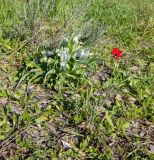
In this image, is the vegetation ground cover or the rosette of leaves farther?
the rosette of leaves

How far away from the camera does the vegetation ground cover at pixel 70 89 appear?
2785 mm

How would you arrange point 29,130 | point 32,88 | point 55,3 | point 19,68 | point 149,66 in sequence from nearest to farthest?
point 29,130 < point 32,88 < point 19,68 < point 149,66 < point 55,3

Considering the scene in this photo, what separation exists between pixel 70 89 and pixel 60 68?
213 millimetres

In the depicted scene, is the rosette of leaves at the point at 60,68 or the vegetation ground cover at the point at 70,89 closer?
the vegetation ground cover at the point at 70,89

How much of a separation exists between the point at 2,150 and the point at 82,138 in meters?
0.60

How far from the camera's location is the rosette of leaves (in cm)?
324

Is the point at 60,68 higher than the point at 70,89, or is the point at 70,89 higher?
the point at 60,68

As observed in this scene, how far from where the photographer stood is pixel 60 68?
323 cm

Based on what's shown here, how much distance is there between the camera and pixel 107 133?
293 centimetres

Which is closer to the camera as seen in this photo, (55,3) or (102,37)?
(102,37)

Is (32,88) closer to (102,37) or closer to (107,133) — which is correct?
(107,133)

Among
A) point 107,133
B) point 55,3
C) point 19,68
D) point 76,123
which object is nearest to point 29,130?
point 76,123

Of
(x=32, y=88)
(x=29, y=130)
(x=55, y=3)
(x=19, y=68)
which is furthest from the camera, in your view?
(x=55, y=3)

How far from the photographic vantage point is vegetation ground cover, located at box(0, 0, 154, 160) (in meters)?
2.79
